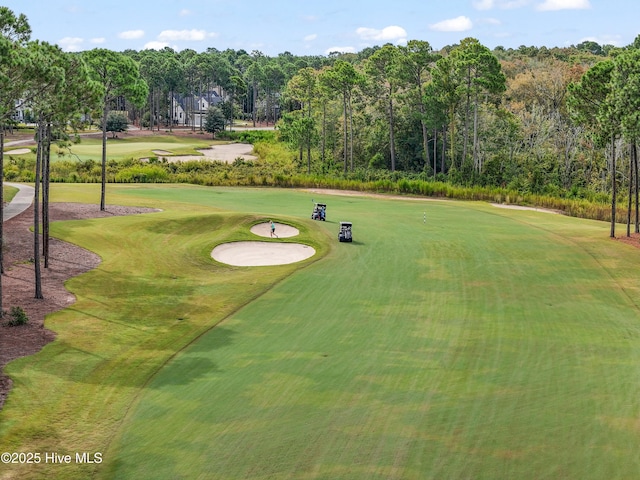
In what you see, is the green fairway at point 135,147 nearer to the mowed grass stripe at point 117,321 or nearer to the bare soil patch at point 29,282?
the mowed grass stripe at point 117,321

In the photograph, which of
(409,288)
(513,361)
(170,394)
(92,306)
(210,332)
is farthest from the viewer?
(409,288)

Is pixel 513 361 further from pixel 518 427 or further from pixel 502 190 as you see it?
pixel 502 190

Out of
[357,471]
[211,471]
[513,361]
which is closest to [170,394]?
[211,471]

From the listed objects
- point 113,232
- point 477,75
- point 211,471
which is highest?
point 477,75

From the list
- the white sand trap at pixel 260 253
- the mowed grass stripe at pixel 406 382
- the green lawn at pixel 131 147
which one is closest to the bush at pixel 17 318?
the mowed grass stripe at pixel 406 382

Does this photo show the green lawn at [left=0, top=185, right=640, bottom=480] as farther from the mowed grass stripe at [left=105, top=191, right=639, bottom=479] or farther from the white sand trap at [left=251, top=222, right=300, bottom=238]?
the white sand trap at [left=251, top=222, right=300, bottom=238]
